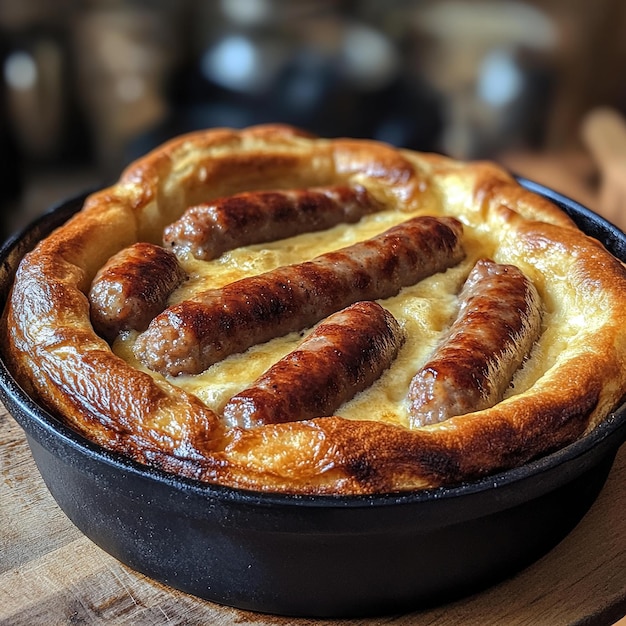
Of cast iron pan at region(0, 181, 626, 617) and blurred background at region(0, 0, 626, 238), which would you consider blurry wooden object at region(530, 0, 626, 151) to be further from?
cast iron pan at region(0, 181, 626, 617)

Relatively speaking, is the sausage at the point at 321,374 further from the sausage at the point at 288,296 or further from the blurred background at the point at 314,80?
the blurred background at the point at 314,80

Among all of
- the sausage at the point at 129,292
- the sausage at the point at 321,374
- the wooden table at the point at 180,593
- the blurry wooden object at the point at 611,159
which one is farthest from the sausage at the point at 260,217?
the blurry wooden object at the point at 611,159

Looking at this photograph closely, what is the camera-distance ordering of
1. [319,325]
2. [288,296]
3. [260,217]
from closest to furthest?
[319,325] → [288,296] → [260,217]

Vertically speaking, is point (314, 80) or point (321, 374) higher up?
point (321, 374)

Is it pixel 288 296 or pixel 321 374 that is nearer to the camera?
pixel 321 374

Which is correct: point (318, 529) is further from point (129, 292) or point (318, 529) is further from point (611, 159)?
point (611, 159)

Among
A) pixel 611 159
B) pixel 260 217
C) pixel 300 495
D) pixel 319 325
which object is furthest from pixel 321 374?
pixel 611 159

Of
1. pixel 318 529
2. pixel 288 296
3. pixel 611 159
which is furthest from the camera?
pixel 611 159

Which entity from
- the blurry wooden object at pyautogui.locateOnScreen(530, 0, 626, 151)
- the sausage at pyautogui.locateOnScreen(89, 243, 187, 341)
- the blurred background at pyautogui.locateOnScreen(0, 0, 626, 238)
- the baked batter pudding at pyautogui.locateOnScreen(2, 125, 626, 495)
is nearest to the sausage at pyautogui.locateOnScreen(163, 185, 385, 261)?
the baked batter pudding at pyautogui.locateOnScreen(2, 125, 626, 495)
